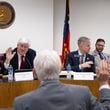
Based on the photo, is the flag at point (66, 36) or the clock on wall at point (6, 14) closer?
the clock on wall at point (6, 14)

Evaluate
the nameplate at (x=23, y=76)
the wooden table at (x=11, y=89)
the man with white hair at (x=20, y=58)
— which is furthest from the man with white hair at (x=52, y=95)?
the man with white hair at (x=20, y=58)

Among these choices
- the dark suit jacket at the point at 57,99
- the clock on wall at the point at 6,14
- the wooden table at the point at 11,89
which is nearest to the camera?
the dark suit jacket at the point at 57,99

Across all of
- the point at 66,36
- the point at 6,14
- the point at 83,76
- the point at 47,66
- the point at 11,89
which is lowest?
the point at 11,89

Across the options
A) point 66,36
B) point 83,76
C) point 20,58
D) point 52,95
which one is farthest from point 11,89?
point 66,36

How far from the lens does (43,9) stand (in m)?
7.05

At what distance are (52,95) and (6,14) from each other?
533 centimetres

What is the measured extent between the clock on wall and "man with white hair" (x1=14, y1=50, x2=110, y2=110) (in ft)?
17.0

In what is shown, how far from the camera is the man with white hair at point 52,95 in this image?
5.54 ft

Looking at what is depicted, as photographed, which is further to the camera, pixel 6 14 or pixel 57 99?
pixel 6 14

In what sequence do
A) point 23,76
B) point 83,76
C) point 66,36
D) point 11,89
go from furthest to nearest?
point 66,36, point 83,76, point 23,76, point 11,89

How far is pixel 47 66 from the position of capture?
1.70 metres

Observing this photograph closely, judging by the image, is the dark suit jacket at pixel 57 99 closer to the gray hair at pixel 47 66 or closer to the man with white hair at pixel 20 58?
the gray hair at pixel 47 66

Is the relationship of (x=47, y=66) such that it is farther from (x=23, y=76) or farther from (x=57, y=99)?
(x=23, y=76)

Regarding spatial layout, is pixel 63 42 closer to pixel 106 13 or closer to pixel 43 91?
pixel 106 13
